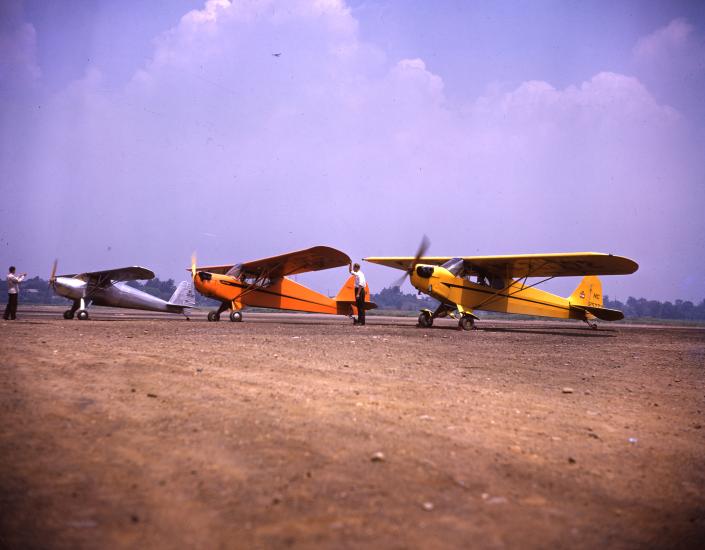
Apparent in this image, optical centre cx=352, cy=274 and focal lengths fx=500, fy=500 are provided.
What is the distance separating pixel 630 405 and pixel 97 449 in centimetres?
532

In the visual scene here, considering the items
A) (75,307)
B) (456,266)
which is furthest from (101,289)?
(456,266)

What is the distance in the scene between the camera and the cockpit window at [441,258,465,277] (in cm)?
1745

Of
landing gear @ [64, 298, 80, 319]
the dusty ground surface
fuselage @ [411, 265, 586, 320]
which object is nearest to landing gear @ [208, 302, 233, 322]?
landing gear @ [64, 298, 80, 319]

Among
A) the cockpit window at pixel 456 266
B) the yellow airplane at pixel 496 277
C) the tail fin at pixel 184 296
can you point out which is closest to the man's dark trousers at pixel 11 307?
the tail fin at pixel 184 296

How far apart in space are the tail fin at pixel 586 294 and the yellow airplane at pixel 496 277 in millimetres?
1584

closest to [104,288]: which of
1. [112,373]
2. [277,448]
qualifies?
[112,373]

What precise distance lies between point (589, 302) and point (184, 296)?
19264mm

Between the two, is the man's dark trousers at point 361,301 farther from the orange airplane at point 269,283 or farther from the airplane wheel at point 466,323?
the airplane wheel at point 466,323

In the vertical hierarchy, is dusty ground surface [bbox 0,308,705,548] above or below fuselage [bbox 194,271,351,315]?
below

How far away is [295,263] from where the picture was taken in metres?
20.0

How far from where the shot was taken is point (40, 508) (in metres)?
2.52

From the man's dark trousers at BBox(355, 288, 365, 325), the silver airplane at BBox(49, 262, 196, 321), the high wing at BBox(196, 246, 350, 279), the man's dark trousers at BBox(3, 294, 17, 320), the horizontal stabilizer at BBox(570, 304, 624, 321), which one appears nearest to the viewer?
the man's dark trousers at BBox(3, 294, 17, 320)

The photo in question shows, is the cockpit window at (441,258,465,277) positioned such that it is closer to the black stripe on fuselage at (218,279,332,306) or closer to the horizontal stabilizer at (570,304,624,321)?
the black stripe on fuselage at (218,279,332,306)

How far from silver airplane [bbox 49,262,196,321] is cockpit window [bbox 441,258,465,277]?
38.4ft
